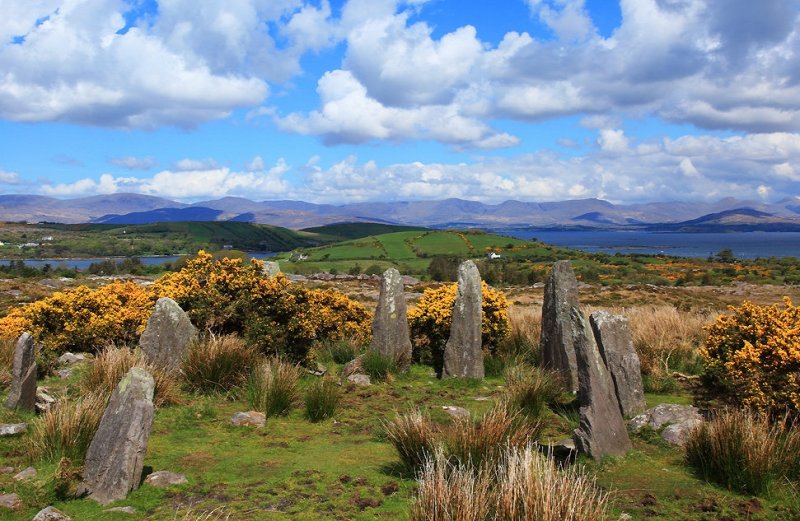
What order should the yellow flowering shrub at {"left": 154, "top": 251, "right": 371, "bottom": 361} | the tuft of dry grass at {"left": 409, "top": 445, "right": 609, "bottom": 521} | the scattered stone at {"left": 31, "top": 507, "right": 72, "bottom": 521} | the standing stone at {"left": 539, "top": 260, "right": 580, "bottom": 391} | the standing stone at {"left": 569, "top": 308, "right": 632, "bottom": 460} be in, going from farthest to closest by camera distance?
the yellow flowering shrub at {"left": 154, "top": 251, "right": 371, "bottom": 361}
the standing stone at {"left": 539, "top": 260, "right": 580, "bottom": 391}
the standing stone at {"left": 569, "top": 308, "right": 632, "bottom": 460}
the scattered stone at {"left": 31, "top": 507, "right": 72, "bottom": 521}
the tuft of dry grass at {"left": 409, "top": 445, "right": 609, "bottom": 521}

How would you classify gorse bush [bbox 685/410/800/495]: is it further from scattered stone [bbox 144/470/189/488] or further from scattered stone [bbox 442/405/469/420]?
scattered stone [bbox 144/470/189/488]

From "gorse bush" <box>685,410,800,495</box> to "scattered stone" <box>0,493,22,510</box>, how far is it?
8.11 metres

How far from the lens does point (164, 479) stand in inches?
298

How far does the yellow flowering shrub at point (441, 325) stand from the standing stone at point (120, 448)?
973cm

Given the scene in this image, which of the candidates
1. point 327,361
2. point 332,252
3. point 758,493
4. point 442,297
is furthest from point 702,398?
point 332,252

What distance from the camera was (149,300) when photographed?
1802 cm

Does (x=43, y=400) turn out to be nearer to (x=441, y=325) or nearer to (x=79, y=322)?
(x=79, y=322)

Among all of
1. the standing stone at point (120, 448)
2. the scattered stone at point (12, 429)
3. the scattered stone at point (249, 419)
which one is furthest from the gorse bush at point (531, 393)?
the scattered stone at point (12, 429)

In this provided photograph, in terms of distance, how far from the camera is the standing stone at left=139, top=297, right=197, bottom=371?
13.0 metres

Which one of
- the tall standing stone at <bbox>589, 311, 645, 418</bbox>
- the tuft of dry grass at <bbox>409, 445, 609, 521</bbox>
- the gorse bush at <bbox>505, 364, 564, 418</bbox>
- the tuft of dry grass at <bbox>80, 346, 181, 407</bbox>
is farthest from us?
the tall standing stone at <bbox>589, 311, 645, 418</bbox>

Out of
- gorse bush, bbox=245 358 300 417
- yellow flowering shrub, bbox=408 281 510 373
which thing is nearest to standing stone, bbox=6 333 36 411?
gorse bush, bbox=245 358 300 417

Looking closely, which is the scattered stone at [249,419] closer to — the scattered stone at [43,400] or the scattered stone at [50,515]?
the scattered stone at [43,400]

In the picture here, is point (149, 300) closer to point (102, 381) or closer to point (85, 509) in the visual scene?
point (102, 381)

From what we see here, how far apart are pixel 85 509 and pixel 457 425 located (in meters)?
4.41
